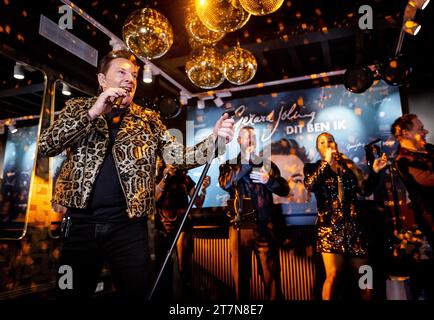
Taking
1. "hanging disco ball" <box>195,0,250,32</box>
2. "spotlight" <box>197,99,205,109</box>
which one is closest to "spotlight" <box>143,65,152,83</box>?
"spotlight" <box>197,99,205,109</box>

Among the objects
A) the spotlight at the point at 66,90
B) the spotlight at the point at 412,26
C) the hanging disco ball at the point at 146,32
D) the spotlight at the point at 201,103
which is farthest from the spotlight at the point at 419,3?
the spotlight at the point at 66,90

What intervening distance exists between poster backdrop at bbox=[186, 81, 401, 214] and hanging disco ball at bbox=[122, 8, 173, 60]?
137 inches

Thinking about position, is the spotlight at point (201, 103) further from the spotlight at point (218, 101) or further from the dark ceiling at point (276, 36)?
the dark ceiling at point (276, 36)

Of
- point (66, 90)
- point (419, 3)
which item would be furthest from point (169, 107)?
point (419, 3)

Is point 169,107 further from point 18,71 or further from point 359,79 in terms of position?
point 359,79

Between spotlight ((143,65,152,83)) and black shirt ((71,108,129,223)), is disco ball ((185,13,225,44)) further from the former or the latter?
spotlight ((143,65,152,83))

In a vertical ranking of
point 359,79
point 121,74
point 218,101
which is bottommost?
point 121,74

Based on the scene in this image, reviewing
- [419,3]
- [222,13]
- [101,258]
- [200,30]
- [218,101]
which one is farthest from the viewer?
[218,101]

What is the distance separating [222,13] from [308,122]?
405 cm

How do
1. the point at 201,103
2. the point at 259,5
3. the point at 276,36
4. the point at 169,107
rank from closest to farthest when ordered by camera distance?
the point at 259,5 → the point at 276,36 → the point at 169,107 → the point at 201,103

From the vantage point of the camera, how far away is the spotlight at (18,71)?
344 cm

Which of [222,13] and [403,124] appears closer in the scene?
[222,13]

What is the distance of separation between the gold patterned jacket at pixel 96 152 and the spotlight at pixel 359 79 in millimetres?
3448

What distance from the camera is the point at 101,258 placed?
1388 millimetres
